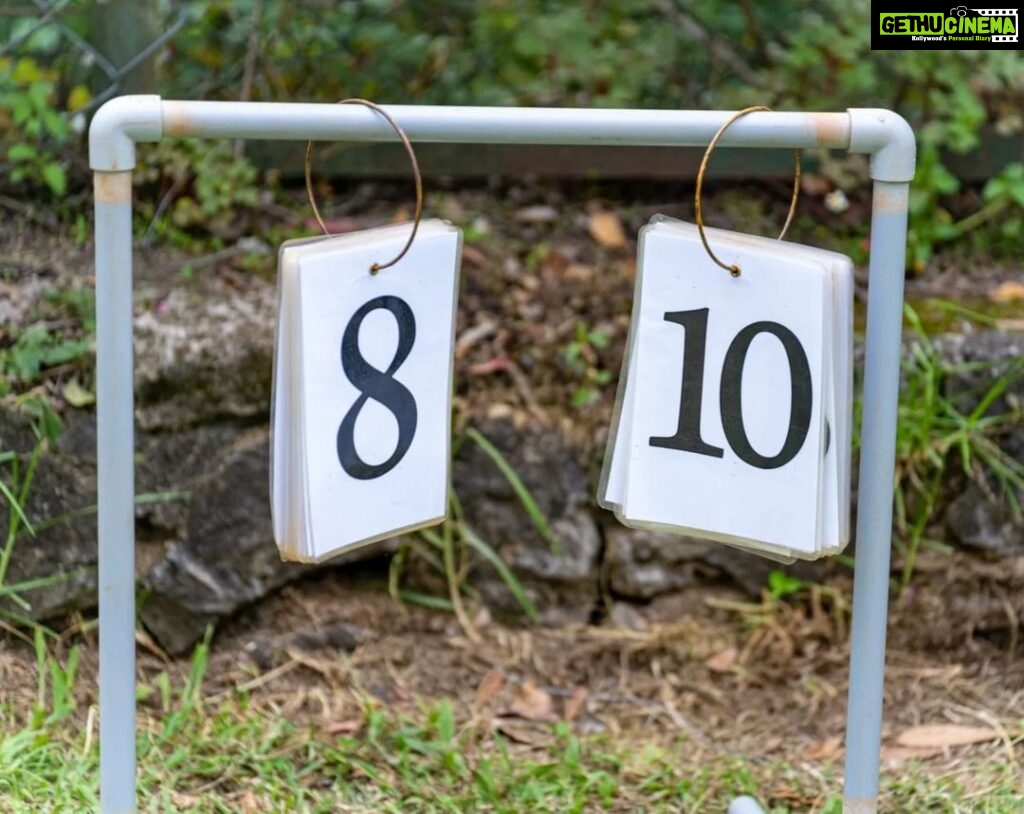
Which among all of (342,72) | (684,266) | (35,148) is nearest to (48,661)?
(35,148)

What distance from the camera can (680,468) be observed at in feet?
4.91

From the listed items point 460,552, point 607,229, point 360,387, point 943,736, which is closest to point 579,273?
point 607,229

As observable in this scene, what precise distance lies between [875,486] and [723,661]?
99cm

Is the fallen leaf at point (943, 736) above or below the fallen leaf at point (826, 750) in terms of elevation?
above

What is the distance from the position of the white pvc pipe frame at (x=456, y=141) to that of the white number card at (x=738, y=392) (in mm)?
103

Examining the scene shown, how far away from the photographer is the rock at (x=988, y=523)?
2543mm

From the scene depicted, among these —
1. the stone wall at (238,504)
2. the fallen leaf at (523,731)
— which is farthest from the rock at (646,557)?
the fallen leaf at (523,731)

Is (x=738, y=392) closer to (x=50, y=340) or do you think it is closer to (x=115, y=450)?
(x=115, y=450)

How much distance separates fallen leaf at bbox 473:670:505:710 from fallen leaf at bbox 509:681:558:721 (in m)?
0.04

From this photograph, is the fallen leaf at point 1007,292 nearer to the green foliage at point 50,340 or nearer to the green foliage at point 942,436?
the green foliage at point 942,436

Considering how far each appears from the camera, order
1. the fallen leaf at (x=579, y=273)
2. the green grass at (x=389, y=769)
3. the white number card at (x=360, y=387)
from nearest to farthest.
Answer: the white number card at (x=360, y=387), the green grass at (x=389, y=769), the fallen leaf at (x=579, y=273)

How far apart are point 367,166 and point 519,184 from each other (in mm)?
360

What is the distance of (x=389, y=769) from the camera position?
211 centimetres

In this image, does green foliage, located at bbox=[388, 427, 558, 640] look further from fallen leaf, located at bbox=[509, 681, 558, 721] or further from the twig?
the twig
